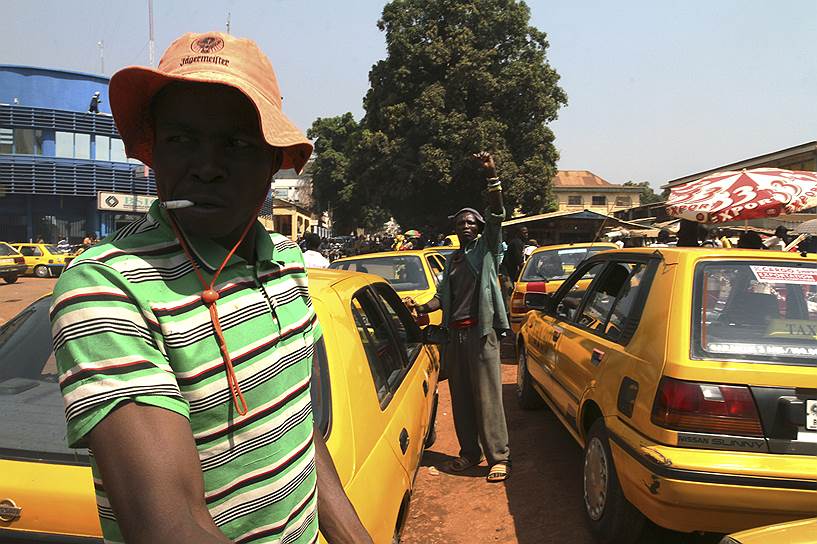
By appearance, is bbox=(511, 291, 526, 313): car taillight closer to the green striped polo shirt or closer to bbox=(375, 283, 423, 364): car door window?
bbox=(375, 283, 423, 364): car door window

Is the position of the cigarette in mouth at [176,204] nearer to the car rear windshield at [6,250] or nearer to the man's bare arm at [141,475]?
the man's bare arm at [141,475]

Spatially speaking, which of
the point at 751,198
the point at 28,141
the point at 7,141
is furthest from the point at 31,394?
the point at 7,141

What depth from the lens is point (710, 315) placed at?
A: 111 inches

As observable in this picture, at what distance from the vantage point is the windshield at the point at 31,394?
187 centimetres

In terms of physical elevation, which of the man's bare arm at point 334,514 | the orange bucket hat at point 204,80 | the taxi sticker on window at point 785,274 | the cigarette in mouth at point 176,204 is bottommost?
the man's bare arm at point 334,514

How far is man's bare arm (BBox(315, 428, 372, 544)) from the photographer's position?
1278 millimetres

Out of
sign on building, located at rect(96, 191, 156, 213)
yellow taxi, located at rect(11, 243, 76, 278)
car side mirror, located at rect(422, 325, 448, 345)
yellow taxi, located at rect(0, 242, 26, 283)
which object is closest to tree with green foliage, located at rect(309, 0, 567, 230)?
sign on building, located at rect(96, 191, 156, 213)

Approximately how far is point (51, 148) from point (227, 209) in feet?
124

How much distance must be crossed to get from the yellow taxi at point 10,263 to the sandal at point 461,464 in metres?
20.7

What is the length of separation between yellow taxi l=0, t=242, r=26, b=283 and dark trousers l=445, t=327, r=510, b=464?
20.7 m

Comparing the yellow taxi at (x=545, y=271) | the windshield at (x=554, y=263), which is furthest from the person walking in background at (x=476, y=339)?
the windshield at (x=554, y=263)

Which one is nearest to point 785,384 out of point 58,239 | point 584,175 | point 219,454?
point 219,454

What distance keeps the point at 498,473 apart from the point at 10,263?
21.4 metres

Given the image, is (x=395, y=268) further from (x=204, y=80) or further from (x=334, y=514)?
(x=204, y=80)
